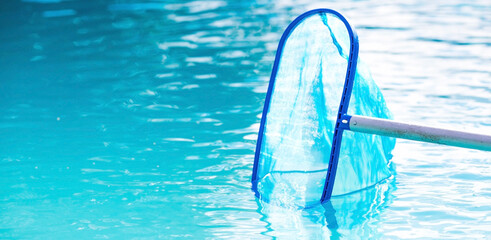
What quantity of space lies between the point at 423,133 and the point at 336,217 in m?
0.56

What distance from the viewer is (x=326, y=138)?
2887mm

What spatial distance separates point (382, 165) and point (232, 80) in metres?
1.84

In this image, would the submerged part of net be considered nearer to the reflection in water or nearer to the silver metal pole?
the reflection in water

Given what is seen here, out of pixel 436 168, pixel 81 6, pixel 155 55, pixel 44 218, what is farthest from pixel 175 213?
pixel 81 6

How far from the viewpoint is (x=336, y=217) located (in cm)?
268

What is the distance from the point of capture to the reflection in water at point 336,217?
254 cm

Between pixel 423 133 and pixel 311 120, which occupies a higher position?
pixel 423 133

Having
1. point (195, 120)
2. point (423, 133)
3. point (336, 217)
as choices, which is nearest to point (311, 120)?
point (336, 217)

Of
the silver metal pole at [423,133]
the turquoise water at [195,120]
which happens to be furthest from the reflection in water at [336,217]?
the silver metal pole at [423,133]

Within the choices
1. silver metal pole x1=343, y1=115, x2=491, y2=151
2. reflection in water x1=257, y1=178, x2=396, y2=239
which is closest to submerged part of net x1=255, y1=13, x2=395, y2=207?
reflection in water x1=257, y1=178, x2=396, y2=239

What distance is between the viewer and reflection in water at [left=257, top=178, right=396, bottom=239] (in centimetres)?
254

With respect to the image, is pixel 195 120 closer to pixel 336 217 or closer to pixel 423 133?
pixel 336 217

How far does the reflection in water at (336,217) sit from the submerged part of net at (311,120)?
0.05m

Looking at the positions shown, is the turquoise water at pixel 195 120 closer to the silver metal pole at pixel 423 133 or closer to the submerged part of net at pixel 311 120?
the submerged part of net at pixel 311 120
